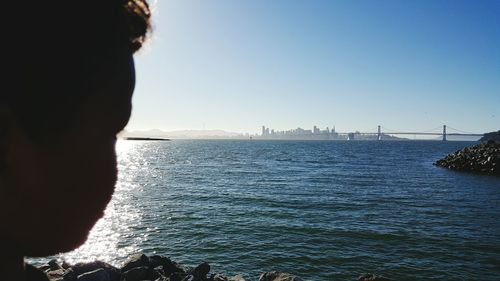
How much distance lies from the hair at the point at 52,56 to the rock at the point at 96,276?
43.0 feet

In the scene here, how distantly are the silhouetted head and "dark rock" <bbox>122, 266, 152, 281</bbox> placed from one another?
1389 cm

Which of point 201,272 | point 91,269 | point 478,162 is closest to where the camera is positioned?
point 91,269

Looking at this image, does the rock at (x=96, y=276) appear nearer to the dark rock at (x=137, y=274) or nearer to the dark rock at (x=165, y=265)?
the dark rock at (x=137, y=274)

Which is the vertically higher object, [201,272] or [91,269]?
[91,269]

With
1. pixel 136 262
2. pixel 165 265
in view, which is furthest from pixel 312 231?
pixel 136 262

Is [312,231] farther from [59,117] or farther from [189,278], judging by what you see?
[59,117]

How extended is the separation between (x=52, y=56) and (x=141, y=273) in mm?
14219

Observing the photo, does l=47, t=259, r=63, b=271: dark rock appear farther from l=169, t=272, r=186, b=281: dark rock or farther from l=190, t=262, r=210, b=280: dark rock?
l=190, t=262, r=210, b=280: dark rock

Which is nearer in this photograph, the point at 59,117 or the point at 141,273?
the point at 59,117

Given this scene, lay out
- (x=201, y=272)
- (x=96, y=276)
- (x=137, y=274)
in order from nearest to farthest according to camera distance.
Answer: (x=96, y=276) → (x=137, y=274) → (x=201, y=272)

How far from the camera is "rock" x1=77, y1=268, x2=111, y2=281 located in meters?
12.1

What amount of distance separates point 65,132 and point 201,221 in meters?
24.1

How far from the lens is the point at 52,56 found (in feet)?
2.49

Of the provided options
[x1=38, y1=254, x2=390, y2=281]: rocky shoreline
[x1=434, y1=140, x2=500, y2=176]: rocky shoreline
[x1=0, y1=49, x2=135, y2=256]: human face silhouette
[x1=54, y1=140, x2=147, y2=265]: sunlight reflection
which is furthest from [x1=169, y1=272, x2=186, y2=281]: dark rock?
[x1=434, y1=140, x2=500, y2=176]: rocky shoreline
